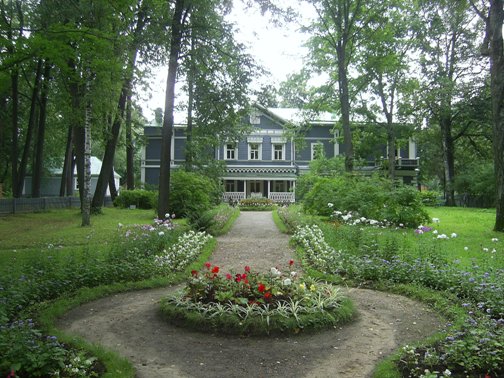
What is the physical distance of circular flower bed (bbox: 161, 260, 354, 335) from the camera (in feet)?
17.8

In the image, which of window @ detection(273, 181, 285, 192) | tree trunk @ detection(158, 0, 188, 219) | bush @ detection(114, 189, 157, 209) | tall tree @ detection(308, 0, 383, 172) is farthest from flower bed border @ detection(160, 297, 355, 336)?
window @ detection(273, 181, 285, 192)

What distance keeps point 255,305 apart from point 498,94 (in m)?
12.1

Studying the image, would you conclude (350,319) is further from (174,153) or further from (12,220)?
(174,153)

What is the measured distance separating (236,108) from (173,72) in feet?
9.26

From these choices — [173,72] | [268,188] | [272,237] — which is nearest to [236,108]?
[173,72]

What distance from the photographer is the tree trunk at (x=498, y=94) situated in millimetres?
13547

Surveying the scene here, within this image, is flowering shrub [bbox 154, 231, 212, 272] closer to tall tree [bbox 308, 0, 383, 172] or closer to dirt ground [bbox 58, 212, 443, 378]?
dirt ground [bbox 58, 212, 443, 378]

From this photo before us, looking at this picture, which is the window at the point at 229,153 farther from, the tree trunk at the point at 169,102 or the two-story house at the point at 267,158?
the tree trunk at the point at 169,102

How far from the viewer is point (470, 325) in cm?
449

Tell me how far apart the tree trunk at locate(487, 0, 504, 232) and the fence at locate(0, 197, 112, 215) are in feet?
74.9

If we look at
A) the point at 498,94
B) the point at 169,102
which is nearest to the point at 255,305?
the point at 498,94

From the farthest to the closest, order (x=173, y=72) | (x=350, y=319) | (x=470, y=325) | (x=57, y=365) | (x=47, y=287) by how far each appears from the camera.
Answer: (x=173, y=72) < (x=47, y=287) < (x=350, y=319) < (x=470, y=325) < (x=57, y=365)

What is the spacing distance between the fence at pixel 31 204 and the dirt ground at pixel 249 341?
63.0 ft

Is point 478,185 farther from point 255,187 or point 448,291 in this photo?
point 448,291
